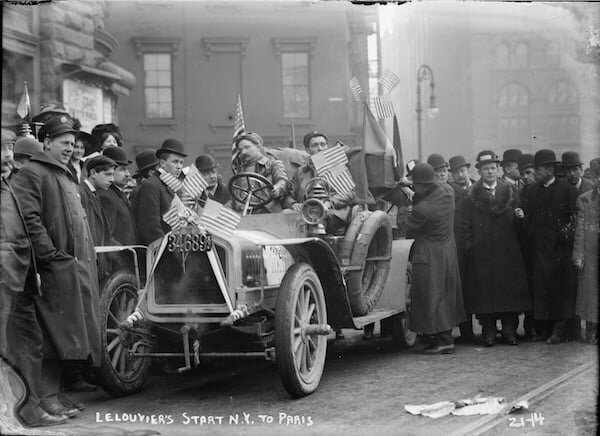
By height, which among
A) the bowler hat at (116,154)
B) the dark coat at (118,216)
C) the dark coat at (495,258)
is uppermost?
the bowler hat at (116,154)

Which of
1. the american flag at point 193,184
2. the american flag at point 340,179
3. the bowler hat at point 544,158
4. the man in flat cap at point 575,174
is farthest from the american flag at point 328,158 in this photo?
the man in flat cap at point 575,174

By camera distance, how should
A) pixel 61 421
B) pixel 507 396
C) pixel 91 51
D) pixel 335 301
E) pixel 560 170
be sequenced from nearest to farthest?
pixel 61 421, pixel 507 396, pixel 335 301, pixel 91 51, pixel 560 170

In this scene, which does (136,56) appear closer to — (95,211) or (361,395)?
(95,211)

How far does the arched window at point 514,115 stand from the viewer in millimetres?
6828

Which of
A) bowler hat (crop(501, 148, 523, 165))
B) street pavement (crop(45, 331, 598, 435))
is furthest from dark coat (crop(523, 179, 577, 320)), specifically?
bowler hat (crop(501, 148, 523, 165))

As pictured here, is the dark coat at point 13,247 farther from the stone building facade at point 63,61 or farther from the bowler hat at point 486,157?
the bowler hat at point 486,157

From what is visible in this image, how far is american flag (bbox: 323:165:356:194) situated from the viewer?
6613 mm

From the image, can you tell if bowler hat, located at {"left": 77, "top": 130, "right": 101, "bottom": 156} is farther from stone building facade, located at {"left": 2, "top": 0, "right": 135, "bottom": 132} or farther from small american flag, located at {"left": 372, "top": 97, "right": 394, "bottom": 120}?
small american flag, located at {"left": 372, "top": 97, "right": 394, "bottom": 120}

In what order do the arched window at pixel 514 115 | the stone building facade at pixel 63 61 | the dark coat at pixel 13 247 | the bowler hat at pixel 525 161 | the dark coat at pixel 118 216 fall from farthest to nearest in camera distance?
the bowler hat at pixel 525 161 → the arched window at pixel 514 115 → the dark coat at pixel 118 216 → the stone building facade at pixel 63 61 → the dark coat at pixel 13 247

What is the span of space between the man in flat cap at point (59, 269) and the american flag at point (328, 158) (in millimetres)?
2048

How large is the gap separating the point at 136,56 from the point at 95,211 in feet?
4.46

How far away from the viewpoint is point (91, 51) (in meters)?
6.79

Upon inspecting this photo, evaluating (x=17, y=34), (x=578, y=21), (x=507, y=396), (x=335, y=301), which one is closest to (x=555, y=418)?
(x=507, y=396)

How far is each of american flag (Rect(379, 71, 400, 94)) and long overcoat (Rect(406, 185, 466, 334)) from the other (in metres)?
1.15
